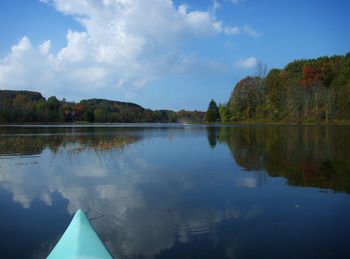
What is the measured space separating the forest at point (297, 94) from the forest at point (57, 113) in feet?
159

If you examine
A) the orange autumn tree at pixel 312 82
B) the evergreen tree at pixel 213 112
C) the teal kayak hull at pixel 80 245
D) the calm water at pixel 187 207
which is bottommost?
the calm water at pixel 187 207

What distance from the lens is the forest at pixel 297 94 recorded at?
7194 cm

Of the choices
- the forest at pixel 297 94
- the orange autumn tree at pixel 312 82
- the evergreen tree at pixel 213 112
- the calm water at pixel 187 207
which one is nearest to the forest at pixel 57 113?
the evergreen tree at pixel 213 112

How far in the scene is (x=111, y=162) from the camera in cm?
1522

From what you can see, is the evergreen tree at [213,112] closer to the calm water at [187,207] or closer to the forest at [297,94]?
the forest at [297,94]

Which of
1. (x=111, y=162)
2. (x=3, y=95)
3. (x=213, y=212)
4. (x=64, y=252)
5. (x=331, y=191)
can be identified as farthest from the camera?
(x=3, y=95)

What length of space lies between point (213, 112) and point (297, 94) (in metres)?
40.4

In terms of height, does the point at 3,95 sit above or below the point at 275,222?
above

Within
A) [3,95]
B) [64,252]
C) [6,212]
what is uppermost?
[3,95]

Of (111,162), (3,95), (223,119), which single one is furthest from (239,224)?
(3,95)

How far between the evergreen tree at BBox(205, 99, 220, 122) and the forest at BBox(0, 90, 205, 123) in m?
28.4

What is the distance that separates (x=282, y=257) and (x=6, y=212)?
5.76 meters

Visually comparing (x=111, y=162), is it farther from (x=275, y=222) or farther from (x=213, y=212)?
(x=275, y=222)

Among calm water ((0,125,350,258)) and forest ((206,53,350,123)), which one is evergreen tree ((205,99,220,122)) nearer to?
forest ((206,53,350,123))
